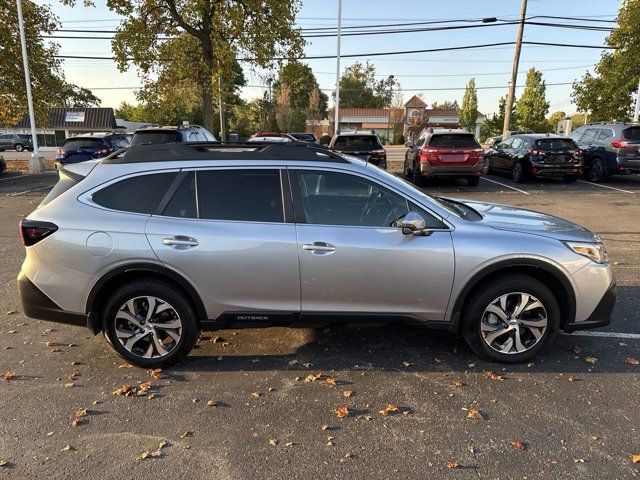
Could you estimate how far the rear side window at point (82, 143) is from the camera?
14781 mm

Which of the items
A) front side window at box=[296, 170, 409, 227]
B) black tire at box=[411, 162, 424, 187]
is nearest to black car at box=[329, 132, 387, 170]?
black tire at box=[411, 162, 424, 187]

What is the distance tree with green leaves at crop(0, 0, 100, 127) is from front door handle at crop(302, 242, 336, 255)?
2233 cm

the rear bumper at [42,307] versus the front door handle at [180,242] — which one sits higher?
the front door handle at [180,242]

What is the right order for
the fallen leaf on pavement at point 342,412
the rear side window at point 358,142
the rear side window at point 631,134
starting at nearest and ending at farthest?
1. the fallen leaf on pavement at point 342,412
2. the rear side window at point 358,142
3. the rear side window at point 631,134

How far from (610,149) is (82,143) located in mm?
16918

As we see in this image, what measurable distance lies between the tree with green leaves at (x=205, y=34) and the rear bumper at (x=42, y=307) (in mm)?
19690

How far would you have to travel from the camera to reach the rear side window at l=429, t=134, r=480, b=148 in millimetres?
13547

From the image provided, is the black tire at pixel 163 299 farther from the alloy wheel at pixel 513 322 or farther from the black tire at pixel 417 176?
the black tire at pixel 417 176

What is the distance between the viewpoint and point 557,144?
14.4m

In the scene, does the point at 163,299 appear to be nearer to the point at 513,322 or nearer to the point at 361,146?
the point at 513,322

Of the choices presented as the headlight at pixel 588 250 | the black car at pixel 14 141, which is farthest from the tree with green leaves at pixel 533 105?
the headlight at pixel 588 250

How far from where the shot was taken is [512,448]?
279cm

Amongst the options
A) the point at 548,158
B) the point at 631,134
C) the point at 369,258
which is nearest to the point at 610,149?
the point at 631,134

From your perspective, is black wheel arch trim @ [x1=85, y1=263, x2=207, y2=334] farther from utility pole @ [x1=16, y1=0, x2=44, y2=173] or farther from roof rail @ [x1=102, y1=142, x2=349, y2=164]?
utility pole @ [x1=16, y1=0, x2=44, y2=173]
